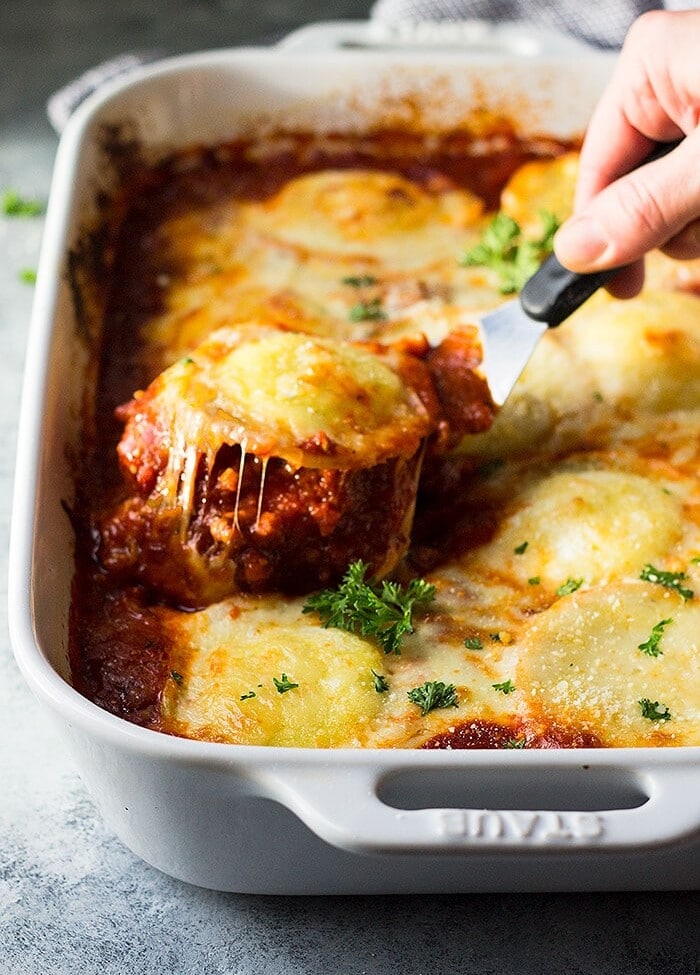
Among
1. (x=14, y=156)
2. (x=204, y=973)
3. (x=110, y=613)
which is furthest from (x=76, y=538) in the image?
(x=14, y=156)

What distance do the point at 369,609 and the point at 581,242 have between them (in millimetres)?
1118

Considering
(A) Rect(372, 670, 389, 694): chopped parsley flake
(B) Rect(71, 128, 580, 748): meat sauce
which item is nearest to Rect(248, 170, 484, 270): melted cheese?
(B) Rect(71, 128, 580, 748): meat sauce

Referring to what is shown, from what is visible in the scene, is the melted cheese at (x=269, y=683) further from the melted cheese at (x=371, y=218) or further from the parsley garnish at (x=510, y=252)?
the melted cheese at (x=371, y=218)

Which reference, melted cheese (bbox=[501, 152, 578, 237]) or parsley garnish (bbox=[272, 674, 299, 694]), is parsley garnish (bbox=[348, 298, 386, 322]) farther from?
parsley garnish (bbox=[272, 674, 299, 694])

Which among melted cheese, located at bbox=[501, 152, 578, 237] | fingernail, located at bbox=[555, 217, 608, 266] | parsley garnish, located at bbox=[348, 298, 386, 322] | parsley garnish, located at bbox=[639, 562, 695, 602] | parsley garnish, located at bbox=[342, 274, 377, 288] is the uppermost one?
fingernail, located at bbox=[555, 217, 608, 266]

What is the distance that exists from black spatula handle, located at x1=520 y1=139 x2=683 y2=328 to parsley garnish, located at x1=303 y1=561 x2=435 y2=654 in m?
0.92

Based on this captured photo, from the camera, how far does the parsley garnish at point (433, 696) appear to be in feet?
8.86

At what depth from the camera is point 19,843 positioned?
113 inches

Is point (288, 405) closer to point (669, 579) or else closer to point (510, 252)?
point (669, 579)

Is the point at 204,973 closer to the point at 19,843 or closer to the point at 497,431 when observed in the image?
the point at 19,843

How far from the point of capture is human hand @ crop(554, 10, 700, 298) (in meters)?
3.07

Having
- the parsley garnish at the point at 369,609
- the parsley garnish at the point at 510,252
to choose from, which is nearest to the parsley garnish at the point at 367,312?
the parsley garnish at the point at 510,252

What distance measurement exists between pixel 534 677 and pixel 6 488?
1934mm

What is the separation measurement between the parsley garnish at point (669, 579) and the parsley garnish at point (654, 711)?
1.14 ft
